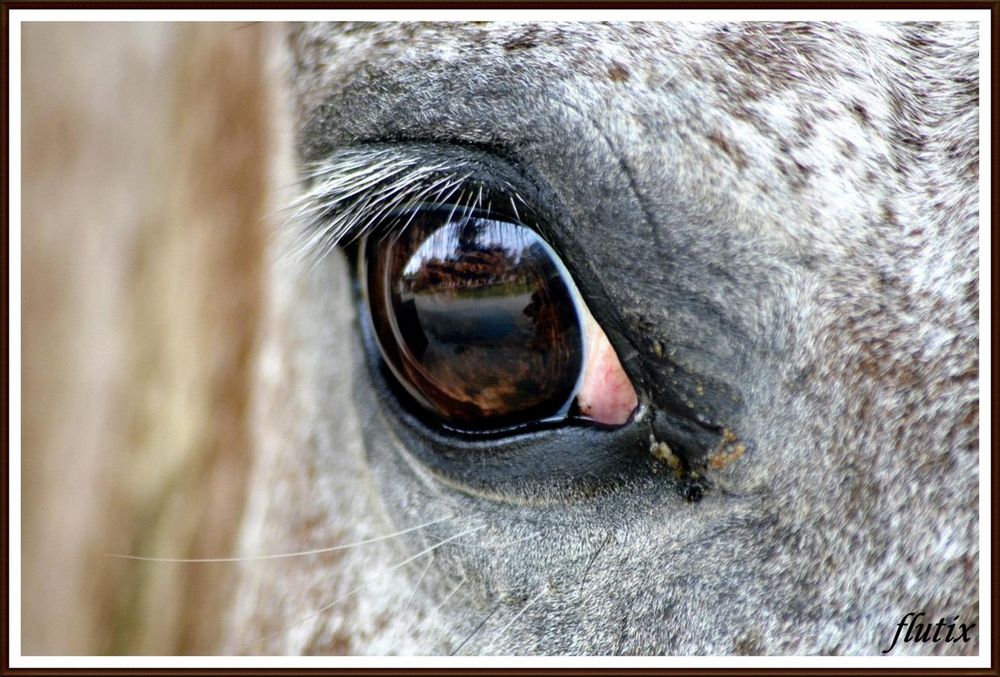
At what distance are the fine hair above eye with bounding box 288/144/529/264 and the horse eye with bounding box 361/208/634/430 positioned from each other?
0.02 m

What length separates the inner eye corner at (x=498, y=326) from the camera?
0.77m

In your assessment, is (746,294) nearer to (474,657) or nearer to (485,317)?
(485,317)

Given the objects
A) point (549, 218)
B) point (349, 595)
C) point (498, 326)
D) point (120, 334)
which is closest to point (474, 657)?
point (349, 595)

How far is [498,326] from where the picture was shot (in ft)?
2.55

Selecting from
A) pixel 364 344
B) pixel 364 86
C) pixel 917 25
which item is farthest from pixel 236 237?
pixel 917 25

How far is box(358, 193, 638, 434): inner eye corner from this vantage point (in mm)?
768

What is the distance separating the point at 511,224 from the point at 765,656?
17.6 inches

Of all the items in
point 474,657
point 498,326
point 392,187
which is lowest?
point 474,657

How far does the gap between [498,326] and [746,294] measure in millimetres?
221

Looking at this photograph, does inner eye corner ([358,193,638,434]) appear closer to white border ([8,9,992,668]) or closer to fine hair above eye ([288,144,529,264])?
fine hair above eye ([288,144,529,264])

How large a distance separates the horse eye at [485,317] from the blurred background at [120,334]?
3.33 feet

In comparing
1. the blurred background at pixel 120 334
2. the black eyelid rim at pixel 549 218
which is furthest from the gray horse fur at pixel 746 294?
the blurred background at pixel 120 334

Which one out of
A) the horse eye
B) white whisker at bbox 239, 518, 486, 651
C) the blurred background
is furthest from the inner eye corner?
the blurred background

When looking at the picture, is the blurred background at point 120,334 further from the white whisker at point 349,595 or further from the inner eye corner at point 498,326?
the inner eye corner at point 498,326
